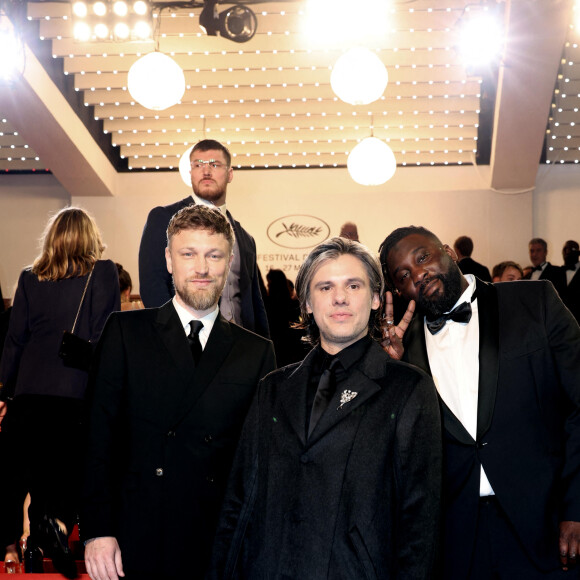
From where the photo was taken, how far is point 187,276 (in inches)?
106

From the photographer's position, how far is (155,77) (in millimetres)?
6527

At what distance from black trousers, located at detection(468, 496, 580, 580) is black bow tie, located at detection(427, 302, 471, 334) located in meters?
0.59

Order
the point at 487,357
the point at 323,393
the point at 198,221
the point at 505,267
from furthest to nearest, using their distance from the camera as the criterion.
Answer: the point at 505,267 → the point at 198,221 → the point at 487,357 → the point at 323,393

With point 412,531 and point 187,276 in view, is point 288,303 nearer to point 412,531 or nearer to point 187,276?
point 187,276

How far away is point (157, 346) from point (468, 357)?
1.03m

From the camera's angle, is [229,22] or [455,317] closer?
[455,317]

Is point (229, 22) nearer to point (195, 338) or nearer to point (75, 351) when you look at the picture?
point (75, 351)

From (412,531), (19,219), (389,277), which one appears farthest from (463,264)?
(19,219)

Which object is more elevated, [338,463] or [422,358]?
[422,358]

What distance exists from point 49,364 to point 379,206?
690cm

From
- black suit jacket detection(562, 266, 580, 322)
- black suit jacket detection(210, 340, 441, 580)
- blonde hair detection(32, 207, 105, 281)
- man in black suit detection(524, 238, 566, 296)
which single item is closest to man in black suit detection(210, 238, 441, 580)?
black suit jacket detection(210, 340, 441, 580)

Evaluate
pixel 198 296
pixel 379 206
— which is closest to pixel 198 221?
pixel 198 296

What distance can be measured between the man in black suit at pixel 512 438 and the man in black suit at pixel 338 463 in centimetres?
38

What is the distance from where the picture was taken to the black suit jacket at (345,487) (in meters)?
2.15
